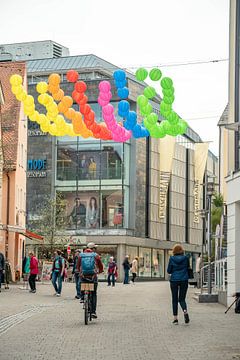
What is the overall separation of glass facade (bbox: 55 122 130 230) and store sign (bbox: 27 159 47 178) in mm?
2628

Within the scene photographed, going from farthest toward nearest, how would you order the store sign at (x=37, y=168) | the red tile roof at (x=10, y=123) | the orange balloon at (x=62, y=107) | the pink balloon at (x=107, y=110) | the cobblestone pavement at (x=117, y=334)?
the store sign at (x=37, y=168), the red tile roof at (x=10, y=123), the pink balloon at (x=107, y=110), the orange balloon at (x=62, y=107), the cobblestone pavement at (x=117, y=334)

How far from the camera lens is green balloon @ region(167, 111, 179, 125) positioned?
28578 mm

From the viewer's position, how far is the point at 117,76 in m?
27.0

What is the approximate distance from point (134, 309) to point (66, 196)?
5564 cm

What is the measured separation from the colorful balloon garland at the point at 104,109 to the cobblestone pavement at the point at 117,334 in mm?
6746

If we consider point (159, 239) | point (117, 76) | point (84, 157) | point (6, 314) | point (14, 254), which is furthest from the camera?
point (159, 239)

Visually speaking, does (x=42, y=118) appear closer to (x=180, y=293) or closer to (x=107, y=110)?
(x=107, y=110)

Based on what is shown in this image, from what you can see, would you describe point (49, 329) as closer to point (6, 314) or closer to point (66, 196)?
point (6, 314)

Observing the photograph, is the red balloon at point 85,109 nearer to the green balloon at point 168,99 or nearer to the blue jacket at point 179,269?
the green balloon at point 168,99

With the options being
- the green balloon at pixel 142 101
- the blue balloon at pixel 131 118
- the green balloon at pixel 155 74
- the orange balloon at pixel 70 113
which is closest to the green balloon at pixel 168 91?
the green balloon at pixel 155 74

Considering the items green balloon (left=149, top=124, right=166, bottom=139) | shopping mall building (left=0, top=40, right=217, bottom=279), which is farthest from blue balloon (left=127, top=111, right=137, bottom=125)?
shopping mall building (left=0, top=40, right=217, bottom=279)

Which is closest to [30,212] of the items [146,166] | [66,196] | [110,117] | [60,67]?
[66,196]

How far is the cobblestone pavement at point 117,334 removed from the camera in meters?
12.9

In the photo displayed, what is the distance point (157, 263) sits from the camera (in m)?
84.9
